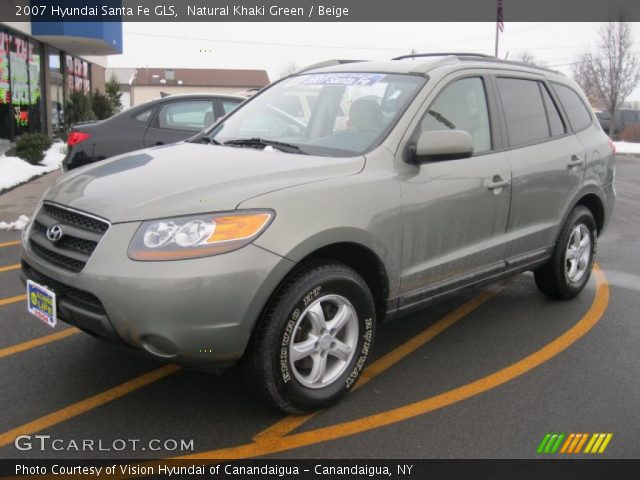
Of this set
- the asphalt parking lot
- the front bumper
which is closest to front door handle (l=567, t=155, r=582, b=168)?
the asphalt parking lot

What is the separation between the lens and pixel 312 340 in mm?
3158

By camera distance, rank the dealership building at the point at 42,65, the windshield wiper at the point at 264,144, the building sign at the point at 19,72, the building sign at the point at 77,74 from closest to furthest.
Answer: the windshield wiper at the point at 264,144 → the dealership building at the point at 42,65 → the building sign at the point at 19,72 → the building sign at the point at 77,74

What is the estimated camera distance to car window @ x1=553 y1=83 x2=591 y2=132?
5098 millimetres

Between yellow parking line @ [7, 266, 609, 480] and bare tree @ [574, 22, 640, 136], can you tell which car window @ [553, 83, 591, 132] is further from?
bare tree @ [574, 22, 640, 136]

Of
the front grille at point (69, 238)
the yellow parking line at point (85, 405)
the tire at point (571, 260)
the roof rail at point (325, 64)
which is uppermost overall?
the roof rail at point (325, 64)

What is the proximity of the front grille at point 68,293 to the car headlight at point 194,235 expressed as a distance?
291mm

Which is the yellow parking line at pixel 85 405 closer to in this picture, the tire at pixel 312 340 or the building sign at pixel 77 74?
the tire at pixel 312 340

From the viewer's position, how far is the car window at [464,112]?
387 cm

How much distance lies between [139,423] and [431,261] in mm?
1830

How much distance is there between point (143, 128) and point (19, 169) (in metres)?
6.16

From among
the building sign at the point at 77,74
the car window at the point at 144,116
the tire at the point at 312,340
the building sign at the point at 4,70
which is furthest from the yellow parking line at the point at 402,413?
the building sign at the point at 77,74

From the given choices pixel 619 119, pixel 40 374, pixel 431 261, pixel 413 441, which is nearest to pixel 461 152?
pixel 431 261

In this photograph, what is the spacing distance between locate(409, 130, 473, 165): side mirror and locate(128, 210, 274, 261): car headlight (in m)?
1.10

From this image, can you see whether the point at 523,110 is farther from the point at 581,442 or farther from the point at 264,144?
the point at 581,442
